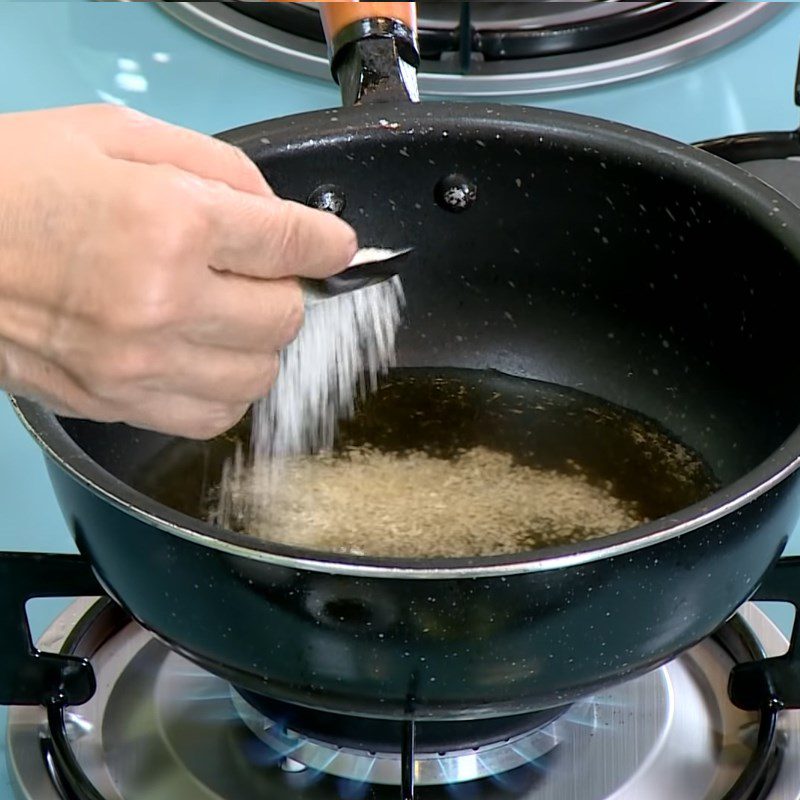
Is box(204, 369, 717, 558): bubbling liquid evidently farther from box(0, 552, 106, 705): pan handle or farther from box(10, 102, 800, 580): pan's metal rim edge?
box(10, 102, 800, 580): pan's metal rim edge

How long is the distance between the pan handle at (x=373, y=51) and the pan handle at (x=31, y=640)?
314 mm

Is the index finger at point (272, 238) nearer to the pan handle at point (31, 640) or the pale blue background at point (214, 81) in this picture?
the pan handle at point (31, 640)

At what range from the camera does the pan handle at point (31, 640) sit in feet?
2.16

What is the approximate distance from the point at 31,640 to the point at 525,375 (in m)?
0.37

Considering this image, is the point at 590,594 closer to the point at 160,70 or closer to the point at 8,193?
the point at 8,193

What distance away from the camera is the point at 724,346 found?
77 cm

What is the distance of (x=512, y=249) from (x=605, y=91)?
34cm

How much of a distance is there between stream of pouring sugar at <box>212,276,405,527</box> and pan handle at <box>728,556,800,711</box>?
0.28 metres

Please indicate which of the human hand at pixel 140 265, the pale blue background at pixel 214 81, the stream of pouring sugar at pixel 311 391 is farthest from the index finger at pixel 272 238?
the pale blue background at pixel 214 81

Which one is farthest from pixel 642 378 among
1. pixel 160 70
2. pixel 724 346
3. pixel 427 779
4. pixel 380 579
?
pixel 160 70

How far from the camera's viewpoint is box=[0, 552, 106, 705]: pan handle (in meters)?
0.66

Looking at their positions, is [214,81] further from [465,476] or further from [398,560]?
[398,560]

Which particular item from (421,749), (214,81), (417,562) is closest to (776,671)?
(421,749)

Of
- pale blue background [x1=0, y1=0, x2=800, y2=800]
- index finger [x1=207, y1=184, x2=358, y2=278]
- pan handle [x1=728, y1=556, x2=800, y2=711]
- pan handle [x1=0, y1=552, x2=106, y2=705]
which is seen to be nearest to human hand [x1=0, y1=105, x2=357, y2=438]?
index finger [x1=207, y1=184, x2=358, y2=278]
